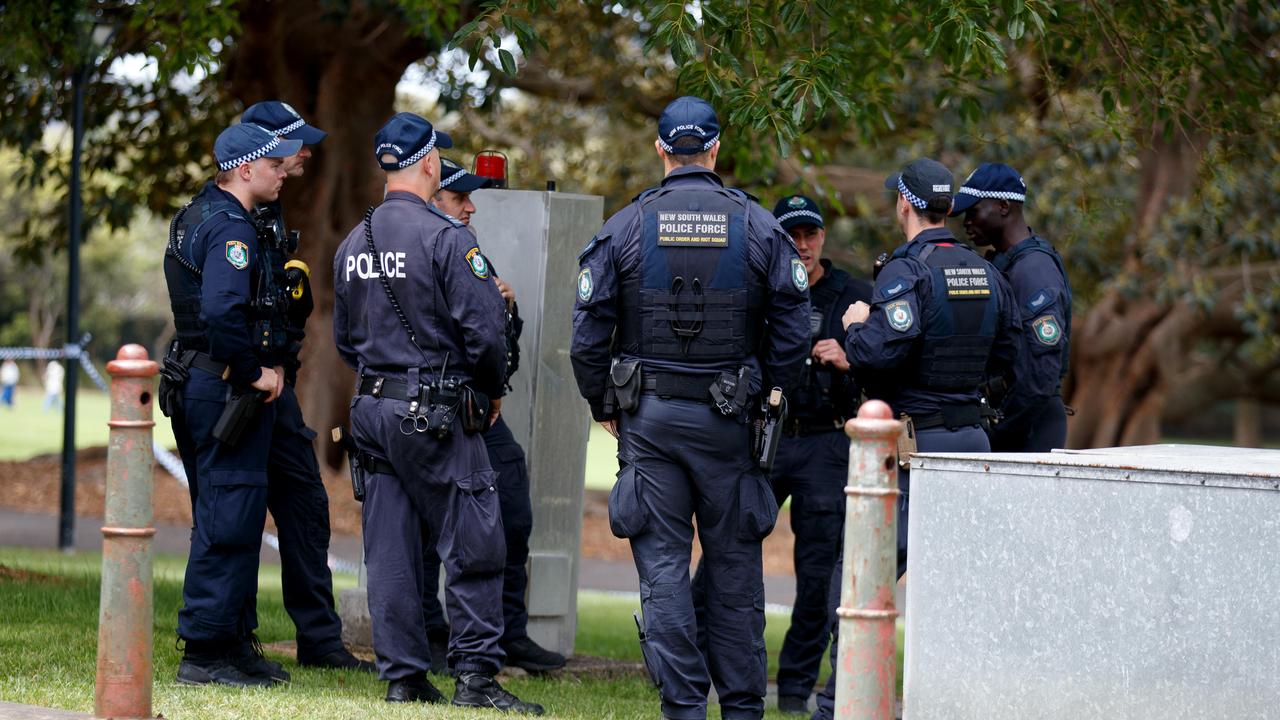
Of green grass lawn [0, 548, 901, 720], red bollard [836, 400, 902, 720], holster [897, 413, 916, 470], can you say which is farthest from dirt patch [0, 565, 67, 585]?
red bollard [836, 400, 902, 720]

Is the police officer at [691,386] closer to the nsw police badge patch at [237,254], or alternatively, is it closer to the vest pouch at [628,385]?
the vest pouch at [628,385]

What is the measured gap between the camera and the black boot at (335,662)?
6211 mm

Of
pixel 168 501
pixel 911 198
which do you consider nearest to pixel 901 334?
pixel 911 198

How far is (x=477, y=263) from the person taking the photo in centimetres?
541

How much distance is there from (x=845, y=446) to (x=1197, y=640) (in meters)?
2.83

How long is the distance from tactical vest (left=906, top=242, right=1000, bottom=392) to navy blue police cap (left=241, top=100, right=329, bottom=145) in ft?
7.64

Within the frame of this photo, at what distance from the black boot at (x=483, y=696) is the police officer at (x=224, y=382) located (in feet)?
2.64

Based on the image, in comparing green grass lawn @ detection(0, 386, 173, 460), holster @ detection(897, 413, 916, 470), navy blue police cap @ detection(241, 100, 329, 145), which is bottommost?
green grass lawn @ detection(0, 386, 173, 460)

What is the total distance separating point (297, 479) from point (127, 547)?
1822mm

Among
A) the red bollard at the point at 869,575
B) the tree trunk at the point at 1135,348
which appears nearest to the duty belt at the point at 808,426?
the red bollard at the point at 869,575

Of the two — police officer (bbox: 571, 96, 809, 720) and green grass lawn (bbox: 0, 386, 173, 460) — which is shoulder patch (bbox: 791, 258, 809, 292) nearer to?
police officer (bbox: 571, 96, 809, 720)

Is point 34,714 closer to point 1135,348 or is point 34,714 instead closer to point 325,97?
point 325,97

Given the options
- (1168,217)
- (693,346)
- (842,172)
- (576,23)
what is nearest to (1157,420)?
(1168,217)

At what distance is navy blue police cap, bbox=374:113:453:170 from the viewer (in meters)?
5.52
